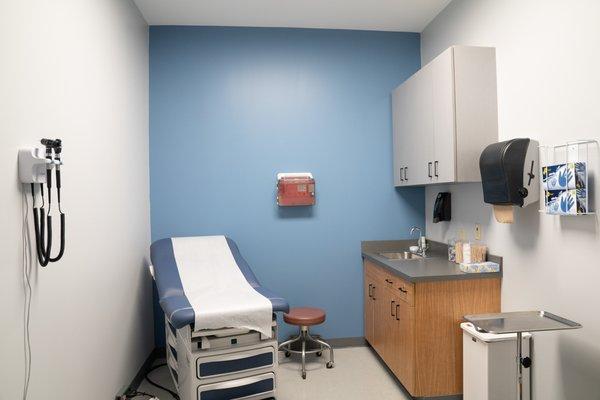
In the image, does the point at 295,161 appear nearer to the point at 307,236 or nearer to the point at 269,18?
the point at 307,236

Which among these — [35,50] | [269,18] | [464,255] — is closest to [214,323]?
[35,50]

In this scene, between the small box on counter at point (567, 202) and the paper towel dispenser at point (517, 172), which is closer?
the small box on counter at point (567, 202)

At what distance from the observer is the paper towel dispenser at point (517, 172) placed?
7.45 feet

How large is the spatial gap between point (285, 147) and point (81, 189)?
1961 millimetres

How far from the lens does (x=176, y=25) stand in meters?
3.62

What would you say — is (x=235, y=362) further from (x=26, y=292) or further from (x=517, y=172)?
(x=517, y=172)

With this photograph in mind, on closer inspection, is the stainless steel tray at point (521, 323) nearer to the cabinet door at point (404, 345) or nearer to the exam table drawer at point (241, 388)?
the cabinet door at point (404, 345)

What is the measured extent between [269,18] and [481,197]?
2.39 m

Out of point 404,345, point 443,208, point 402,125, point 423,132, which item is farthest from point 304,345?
point 402,125

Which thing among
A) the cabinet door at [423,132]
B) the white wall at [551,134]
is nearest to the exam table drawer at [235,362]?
the white wall at [551,134]

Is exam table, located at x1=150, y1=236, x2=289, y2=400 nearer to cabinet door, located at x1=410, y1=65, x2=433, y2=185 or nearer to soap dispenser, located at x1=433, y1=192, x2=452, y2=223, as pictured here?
cabinet door, located at x1=410, y1=65, x2=433, y2=185

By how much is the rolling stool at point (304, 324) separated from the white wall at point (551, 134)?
1475 millimetres

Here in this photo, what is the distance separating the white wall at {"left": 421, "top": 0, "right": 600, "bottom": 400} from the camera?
6.52 feet

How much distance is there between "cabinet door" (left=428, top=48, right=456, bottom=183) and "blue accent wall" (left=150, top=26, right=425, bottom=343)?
935 millimetres
